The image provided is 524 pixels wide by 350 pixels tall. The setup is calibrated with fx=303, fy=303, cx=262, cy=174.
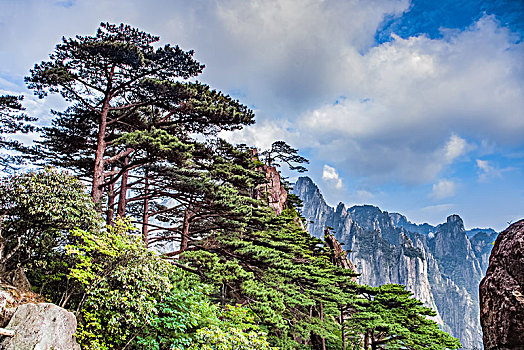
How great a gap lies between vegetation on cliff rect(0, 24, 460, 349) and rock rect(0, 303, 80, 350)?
35 cm

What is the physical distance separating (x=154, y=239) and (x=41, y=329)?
6.94 meters

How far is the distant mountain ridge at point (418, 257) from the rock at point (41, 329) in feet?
239

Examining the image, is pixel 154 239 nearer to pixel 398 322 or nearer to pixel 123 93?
pixel 123 93

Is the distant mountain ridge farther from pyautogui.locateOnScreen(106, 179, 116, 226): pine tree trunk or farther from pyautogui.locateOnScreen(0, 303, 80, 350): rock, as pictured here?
pyautogui.locateOnScreen(0, 303, 80, 350): rock

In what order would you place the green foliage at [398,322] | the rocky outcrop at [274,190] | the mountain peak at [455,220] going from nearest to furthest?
the green foliage at [398,322] → the rocky outcrop at [274,190] → the mountain peak at [455,220]

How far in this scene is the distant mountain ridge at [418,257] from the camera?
82.5 metres

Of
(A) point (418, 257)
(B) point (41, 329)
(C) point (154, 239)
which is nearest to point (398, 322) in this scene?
(C) point (154, 239)

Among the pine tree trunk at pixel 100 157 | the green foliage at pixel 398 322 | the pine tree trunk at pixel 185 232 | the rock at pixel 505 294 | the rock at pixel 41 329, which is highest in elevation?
the pine tree trunk at pixel 100 157

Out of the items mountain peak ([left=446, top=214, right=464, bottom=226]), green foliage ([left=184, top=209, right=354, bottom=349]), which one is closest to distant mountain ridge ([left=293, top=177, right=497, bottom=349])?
mountain peak ([left=446, top=214, right=464, bottom=226])

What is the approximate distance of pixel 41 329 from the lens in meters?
5.02

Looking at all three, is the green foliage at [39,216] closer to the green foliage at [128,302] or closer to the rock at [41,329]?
the green foliage at [128,302]

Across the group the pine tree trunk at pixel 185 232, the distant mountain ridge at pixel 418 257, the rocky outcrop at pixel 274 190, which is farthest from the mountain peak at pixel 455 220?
the pine tree trunk at pixel 185 232

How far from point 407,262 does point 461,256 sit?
4900 cm

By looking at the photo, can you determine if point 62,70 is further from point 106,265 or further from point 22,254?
point 106,265
